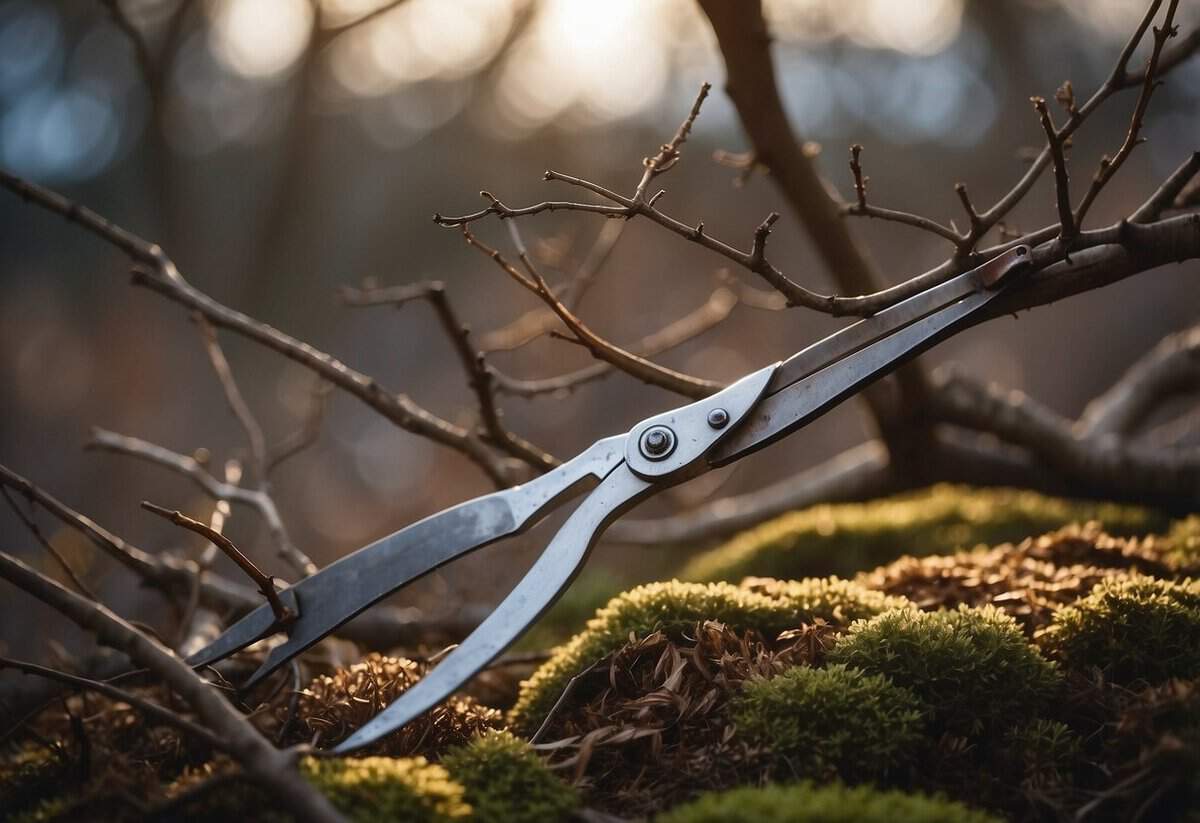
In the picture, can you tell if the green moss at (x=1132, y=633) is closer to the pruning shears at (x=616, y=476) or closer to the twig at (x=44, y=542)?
the pruning shears at (x=616, y=476)

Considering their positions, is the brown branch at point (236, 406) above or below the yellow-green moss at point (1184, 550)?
above

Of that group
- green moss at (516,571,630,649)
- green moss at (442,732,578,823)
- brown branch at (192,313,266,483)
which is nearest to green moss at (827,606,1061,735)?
green moss at (442,732,578,823)

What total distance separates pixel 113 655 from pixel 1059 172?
2.48 metres

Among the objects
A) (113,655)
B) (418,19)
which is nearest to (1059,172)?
(113,655)

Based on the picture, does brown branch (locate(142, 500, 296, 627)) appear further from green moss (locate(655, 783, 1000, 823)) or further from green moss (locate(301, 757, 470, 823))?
green moss (locate(655, 783, 1000, 823))

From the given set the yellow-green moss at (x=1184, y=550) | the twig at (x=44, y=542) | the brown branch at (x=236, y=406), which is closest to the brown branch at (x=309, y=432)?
the brown branch at (x=236, y=406)

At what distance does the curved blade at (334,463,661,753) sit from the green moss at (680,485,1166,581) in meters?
1.31

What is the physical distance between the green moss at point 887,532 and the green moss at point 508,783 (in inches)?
58.6

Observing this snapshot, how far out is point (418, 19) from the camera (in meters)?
7.54

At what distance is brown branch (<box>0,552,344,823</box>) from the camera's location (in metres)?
1.14

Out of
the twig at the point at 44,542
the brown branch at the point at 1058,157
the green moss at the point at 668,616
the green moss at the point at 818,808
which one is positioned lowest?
the green moss at the point at 818,808

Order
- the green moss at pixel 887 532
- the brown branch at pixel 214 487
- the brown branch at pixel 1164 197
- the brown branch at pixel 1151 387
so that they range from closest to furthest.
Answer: the brown branch at pixel 1164 197 < the brown branch at pixel 214 487 < the green moss at pixel 887 532 < the brown branch at pixel 1151 387

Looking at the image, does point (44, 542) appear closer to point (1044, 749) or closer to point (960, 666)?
point (960, 666)

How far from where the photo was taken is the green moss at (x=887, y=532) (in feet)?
9.27
